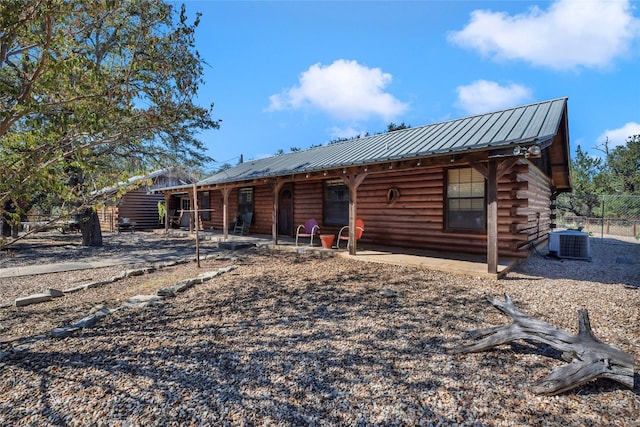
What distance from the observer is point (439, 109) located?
35406 mm

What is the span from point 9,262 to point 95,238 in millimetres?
3438

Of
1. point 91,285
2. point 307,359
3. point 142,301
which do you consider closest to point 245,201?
point 91,285

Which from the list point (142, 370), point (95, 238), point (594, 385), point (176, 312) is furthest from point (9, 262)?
point (594, 385)

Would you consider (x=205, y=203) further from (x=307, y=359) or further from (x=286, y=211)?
(x=307, y=359)

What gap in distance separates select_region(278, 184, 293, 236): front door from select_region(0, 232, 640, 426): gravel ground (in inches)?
272

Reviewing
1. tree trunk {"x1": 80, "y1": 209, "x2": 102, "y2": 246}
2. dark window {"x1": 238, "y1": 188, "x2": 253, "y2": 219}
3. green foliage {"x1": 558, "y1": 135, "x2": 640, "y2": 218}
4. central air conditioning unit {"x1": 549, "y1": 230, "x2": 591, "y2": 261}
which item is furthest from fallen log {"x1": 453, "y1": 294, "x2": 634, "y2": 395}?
green foliage {"x1": 558, "y1": 135, "x2": 640, "y2": 218}

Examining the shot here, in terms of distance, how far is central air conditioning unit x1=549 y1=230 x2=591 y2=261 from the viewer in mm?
7770

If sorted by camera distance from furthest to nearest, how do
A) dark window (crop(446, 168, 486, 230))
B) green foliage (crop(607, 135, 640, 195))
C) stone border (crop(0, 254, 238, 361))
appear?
green foliage (crop(607, 135, 640, 195)) < dark window (crop(446, 168, 486, 230)) < stone border (crop(0, 254, 238, 361))

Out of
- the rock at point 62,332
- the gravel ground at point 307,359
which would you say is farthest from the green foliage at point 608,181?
the rock at point 62,332

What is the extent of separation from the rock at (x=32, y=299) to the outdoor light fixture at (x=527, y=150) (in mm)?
7839

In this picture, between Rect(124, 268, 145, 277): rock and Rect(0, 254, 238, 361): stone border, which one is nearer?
Rect(0, 254, 238, 361): stone border

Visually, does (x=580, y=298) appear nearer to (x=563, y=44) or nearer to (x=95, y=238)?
(x=563, y=44)

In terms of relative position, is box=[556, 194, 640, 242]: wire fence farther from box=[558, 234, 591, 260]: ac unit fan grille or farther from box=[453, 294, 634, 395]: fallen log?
box=[453, 294, 634, 395]: fallen log

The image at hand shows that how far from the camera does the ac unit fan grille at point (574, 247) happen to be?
777 cm
